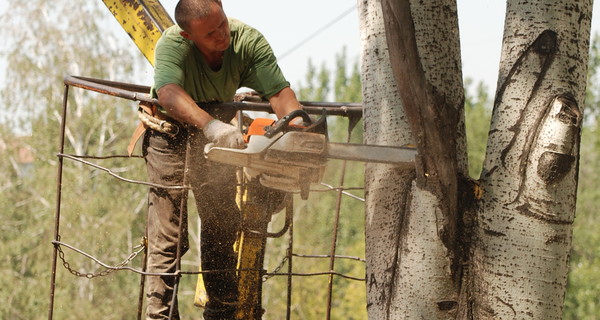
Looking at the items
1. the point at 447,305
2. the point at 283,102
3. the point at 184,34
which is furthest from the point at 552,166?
the point at 184,34

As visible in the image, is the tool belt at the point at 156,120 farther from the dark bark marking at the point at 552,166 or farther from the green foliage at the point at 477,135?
the green foliage at the point at 477,135

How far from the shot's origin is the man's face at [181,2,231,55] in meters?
3.67

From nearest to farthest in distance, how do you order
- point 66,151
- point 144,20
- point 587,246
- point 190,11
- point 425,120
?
point 425,120
point 190,11
point 144,20
point 66,151
point 587,246

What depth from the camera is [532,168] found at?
2.34m

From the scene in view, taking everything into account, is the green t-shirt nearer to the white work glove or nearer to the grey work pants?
the grey work pants

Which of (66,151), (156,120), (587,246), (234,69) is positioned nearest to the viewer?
(156,120)

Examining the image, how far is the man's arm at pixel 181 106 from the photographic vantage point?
3482 mm

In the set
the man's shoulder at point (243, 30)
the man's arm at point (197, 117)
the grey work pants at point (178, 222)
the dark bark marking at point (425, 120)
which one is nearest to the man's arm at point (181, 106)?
the man's arm at point (197, 117)

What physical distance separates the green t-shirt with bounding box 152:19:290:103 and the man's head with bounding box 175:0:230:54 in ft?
0.43

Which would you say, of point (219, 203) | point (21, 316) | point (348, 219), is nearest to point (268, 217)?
point (219, 203)

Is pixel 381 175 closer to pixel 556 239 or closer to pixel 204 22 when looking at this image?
pixel 556 239

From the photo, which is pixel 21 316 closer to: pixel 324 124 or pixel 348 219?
pixel 348 219

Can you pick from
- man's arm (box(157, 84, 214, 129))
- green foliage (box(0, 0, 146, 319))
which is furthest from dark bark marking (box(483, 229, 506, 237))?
green foliage (box(0, 0, 146, 319))

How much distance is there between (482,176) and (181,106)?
1.59m
